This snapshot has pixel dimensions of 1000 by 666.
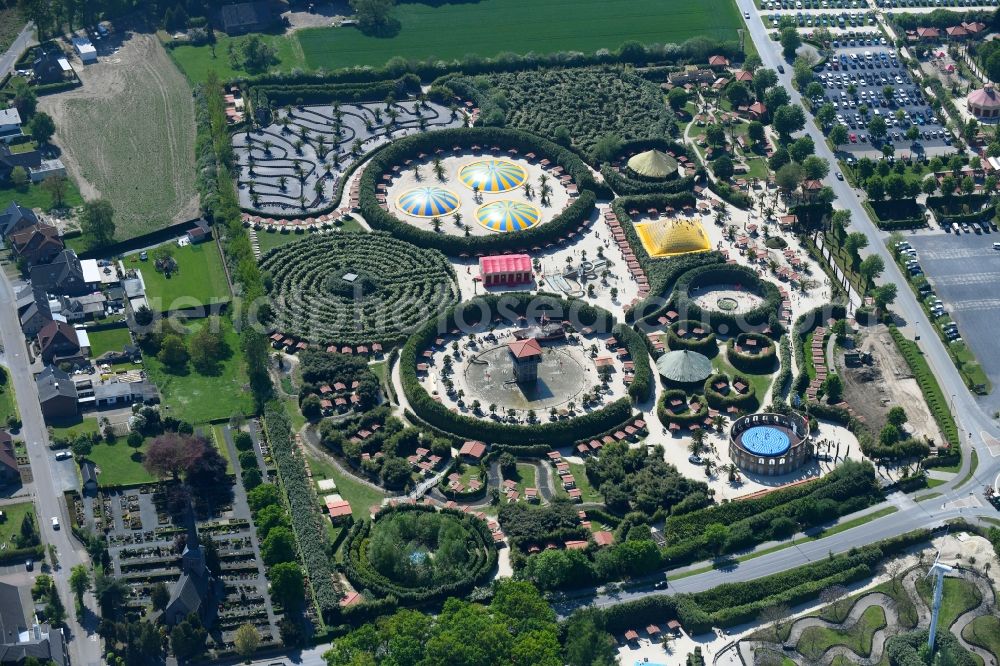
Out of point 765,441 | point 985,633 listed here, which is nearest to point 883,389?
point 765,441

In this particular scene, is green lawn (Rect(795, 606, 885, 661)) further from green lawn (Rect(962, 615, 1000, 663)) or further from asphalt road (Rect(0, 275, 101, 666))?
asphalt road (Rect(0, 275, 101, 666))

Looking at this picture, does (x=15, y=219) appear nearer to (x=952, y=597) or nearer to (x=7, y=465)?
(x=7, y=465)

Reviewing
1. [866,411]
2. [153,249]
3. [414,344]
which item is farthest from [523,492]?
[153,249]

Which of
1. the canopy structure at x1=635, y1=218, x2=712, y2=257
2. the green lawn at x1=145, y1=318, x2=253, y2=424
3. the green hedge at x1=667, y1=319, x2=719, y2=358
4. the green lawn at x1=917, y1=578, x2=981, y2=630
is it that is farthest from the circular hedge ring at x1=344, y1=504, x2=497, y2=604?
the canopy structure at x1=635, y1=218, x2=712, y2=257

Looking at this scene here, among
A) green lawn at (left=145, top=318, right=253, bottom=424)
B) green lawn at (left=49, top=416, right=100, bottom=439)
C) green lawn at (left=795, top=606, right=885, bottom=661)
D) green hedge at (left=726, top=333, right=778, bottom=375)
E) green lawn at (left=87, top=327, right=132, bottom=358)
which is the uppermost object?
green hedge at (left=726, top=333, right=778, bottom=375)

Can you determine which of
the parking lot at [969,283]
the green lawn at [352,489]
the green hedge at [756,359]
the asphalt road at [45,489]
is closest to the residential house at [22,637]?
the asphalt road at [45,489]

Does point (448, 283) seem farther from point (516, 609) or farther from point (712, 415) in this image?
point (516, 609)

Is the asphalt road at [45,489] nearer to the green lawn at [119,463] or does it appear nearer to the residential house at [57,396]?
the residential house at [57,396]
